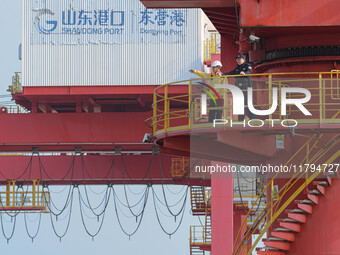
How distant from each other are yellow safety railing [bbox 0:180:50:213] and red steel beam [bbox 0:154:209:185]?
3466 millimetres

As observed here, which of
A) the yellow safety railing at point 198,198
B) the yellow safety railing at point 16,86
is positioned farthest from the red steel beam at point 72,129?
the yellow safety railing at point 198,198

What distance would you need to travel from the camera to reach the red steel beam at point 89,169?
41.6 metres

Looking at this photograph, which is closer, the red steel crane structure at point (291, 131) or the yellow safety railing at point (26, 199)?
the red steel crane structure at point (291, 131)

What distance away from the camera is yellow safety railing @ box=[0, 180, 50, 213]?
47.2 metres

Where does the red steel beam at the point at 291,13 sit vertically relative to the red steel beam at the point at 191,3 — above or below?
below

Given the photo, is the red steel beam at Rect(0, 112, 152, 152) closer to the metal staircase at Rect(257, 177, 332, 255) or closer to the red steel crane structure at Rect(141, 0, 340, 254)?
the red steel crane structure at Rect(141, 0, 340, 254)

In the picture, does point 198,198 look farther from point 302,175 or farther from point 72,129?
point 302,175

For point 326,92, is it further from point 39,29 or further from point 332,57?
point 39,29

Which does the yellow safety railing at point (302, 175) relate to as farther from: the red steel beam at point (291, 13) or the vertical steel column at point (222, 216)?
the vertical steel column at point (222, 216)

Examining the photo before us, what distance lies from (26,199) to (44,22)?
13.7 metres

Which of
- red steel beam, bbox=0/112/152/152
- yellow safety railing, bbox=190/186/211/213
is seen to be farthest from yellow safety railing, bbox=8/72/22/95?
yellow safety railing, bbox=190/186/211/213

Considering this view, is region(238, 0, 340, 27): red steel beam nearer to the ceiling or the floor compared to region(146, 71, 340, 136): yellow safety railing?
nearer to the ceiling

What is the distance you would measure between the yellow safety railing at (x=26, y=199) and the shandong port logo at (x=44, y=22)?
1120 cm

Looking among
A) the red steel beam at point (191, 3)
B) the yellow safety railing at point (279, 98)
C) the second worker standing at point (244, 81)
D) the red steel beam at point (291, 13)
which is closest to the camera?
the yellow safety railing at point (279, 98)
